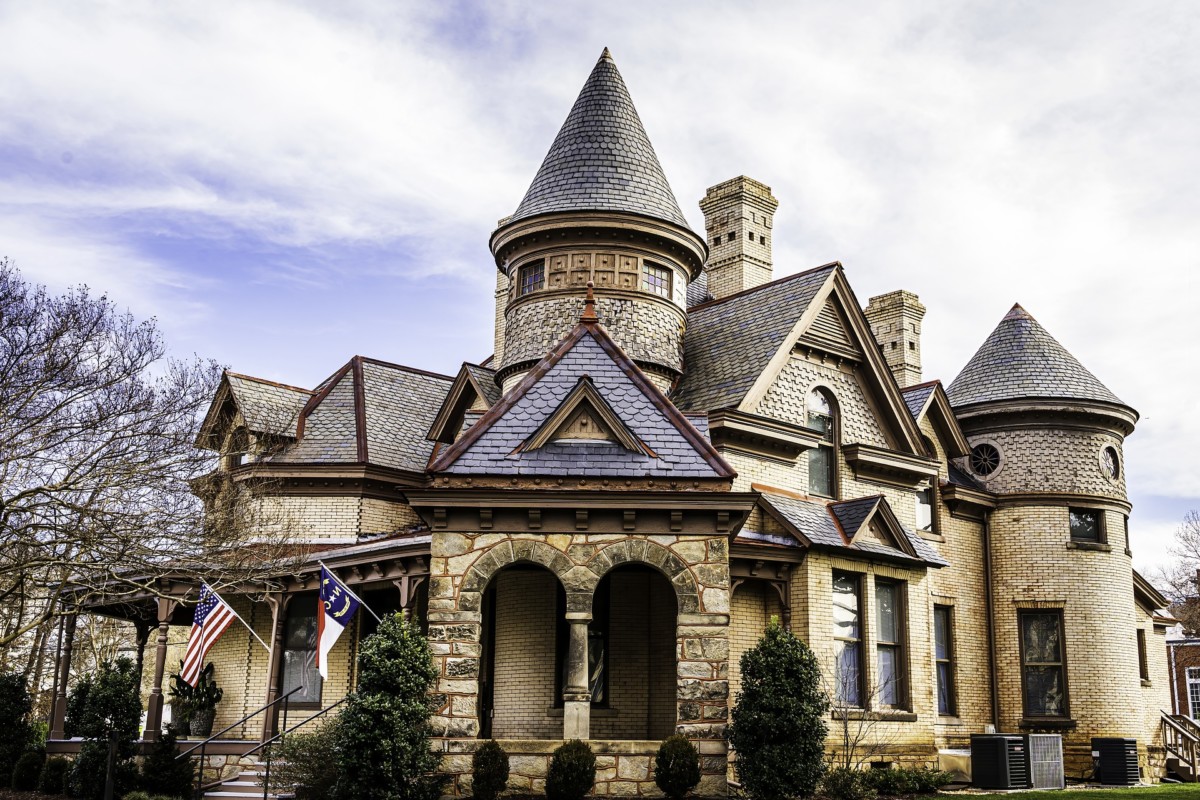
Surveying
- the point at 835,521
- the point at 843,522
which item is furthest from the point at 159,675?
the point at 843,522

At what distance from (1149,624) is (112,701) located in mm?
25642

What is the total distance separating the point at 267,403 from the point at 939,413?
15678 millimetres

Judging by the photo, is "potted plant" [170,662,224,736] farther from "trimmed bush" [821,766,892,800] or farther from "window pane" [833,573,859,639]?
"trimmed bush" [821,766,892,800]

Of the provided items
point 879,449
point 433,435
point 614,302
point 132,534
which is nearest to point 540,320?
point 614,302

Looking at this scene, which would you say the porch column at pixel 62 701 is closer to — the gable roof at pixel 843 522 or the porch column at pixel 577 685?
the porch column at pixel 577 685

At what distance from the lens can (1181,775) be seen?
98.0 feet

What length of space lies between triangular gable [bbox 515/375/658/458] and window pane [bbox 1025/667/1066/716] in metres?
15.4

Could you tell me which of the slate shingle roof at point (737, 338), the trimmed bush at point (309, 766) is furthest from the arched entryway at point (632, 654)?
the trimmed bush at point (309, 766)

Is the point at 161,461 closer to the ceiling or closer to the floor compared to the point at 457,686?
closer to the ceiling

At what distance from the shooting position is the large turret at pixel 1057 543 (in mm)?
27719

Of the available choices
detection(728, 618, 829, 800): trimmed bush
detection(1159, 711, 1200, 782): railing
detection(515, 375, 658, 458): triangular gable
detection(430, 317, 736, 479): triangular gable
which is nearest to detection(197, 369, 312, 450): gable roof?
detection(430, 317, 736, 479): triangular gable

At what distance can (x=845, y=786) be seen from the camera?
17859 millimetres

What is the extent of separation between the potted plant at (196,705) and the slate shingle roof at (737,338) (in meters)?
11.4

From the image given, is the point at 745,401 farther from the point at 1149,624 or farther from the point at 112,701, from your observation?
the point at 1149,624
